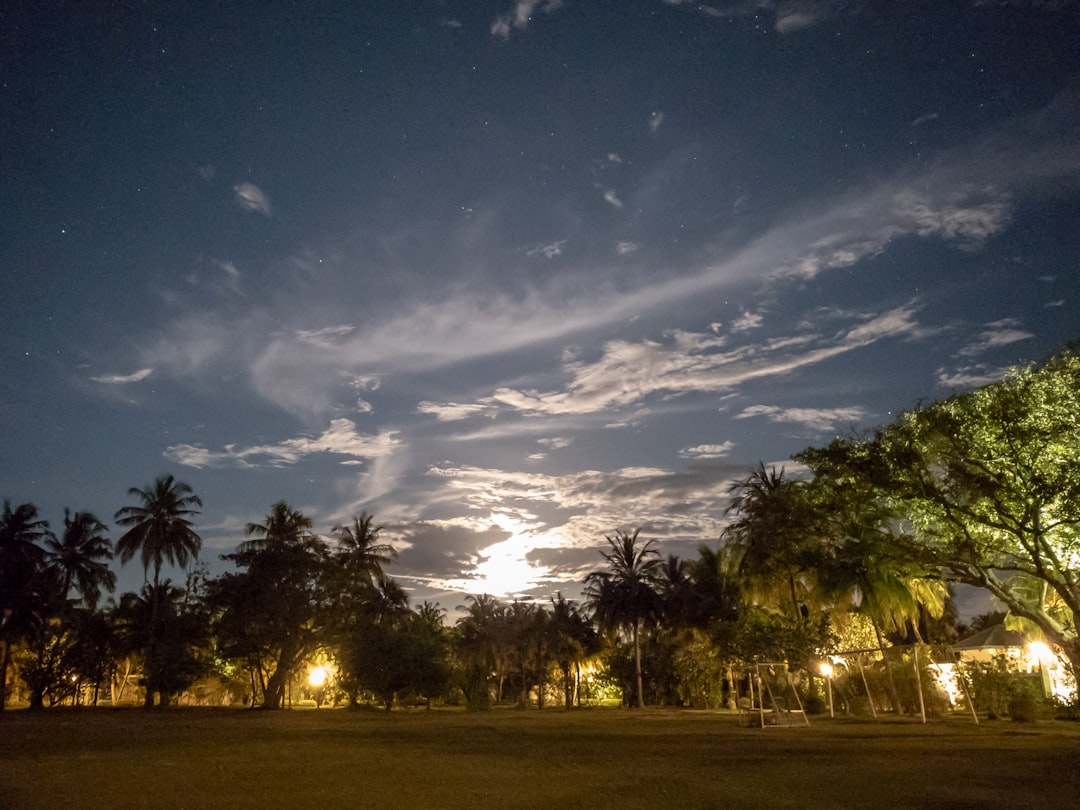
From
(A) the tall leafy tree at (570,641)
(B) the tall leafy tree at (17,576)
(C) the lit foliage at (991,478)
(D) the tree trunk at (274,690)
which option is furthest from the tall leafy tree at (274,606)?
(C) the lit foliage at (991,478)

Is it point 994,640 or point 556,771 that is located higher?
point 994,640

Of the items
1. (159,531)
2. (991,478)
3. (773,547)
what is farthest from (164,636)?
(991,478)

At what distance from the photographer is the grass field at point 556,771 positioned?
9.62 metres

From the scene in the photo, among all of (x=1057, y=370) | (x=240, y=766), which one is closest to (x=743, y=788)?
(x=240, y=766)

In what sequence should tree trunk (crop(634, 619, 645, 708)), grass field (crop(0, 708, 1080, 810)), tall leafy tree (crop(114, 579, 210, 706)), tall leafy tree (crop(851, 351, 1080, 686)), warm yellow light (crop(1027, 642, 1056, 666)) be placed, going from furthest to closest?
1. tree trunk (crop(634, 619, 645, 708))
2. tall leafy tree (crop(114, 579, 210, 706))
3. warm yellow light (crop(1027, 642, 1056, 666))
4. tall leafy tree (crop(851, 351, 1080, 686))
5. grass field (crop(0, 708, 1080, 810))

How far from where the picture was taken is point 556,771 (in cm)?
1299

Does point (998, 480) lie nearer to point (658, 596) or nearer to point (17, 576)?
point (658, 596)

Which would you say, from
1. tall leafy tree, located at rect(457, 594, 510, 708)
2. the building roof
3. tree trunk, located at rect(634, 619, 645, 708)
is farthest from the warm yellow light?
tall leafy tree, located at rect(457, 594, 510, 708)

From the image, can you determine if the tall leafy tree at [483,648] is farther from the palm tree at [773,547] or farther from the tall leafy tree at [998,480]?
the tall leafy tree at [998,480]

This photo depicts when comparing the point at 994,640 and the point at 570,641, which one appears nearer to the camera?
the point at 994,640

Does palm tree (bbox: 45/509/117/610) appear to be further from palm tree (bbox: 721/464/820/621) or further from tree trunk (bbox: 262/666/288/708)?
palm tree (bbox: 721/464/820/621)

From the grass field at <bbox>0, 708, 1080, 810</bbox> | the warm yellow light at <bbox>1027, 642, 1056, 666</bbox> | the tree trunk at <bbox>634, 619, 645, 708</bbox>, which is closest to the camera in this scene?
the grass field at <bbox>0, 708, 1080, 810</bbox>

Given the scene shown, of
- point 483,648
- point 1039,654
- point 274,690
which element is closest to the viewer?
point 1039,654

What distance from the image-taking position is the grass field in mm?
9625
